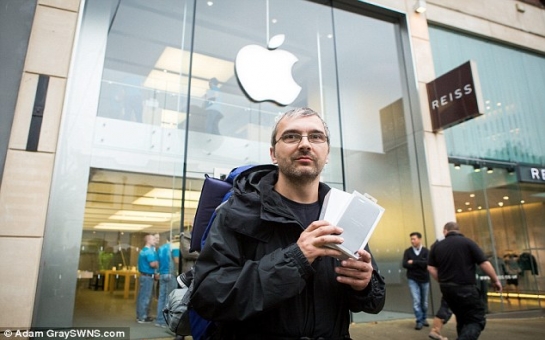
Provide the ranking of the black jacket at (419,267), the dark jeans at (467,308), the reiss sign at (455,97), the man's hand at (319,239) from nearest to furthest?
the man's hand at (319,239)
the dark jeans at (467,308)
the black jacket at (419,267)
the reiss sign at (455,97)

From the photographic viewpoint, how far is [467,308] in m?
4.47

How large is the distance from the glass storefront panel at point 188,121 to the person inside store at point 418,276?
89 cm

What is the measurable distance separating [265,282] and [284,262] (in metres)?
0.10

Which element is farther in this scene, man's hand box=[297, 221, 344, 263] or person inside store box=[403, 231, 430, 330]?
person inside store box=[403, 231, 430, 330]

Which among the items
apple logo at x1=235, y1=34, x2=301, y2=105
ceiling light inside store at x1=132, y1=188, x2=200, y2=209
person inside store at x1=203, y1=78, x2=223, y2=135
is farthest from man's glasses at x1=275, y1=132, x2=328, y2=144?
apple logo at x1=235, y1=34, x2=301, y2=105

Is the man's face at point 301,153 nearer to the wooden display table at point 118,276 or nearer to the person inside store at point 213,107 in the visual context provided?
the wooden display table at point 118,276

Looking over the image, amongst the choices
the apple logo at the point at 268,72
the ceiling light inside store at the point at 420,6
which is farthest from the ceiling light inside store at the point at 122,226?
the ceiling light inside store at the point at 420,6

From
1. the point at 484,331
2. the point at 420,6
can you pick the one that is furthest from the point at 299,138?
the point at 420,6

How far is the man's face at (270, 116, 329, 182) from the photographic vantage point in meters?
1.64

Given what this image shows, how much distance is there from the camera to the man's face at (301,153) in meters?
1.64

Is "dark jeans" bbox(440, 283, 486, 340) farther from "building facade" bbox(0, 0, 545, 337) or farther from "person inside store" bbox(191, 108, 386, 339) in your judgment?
"person inside store" bbox(191, 108, 386, 339)

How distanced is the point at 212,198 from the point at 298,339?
791 millimetres

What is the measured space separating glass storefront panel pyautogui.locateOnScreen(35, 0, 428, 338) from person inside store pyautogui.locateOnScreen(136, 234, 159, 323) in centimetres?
Answer: 13

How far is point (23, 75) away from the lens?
224 inches
